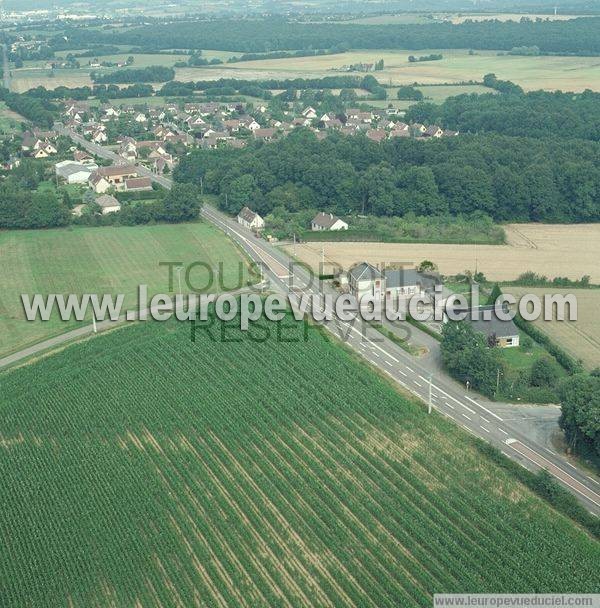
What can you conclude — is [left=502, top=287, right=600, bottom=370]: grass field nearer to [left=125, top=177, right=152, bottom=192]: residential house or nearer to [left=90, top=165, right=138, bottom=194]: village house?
[left=125, top=177, right=152, bottom=192]: residential house

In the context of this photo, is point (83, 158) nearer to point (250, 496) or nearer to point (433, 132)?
point (433, 132)

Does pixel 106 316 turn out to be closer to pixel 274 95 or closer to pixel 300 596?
pixel 300 596

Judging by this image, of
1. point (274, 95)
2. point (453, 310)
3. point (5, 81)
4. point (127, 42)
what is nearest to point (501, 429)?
point (453, 310)

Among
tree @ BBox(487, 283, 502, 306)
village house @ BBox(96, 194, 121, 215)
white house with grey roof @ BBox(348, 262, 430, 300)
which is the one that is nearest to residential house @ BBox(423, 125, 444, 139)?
village house @ BBox(96, 194, 121, 215)

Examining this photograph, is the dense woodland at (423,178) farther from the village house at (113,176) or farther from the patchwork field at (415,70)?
the patchwork field at (415,70)

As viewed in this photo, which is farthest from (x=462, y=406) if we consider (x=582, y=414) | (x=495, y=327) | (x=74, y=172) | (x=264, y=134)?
(x=264, y=134)

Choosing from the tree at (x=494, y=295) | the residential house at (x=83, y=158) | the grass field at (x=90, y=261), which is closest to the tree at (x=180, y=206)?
the grass field at (x=90, y=261)
